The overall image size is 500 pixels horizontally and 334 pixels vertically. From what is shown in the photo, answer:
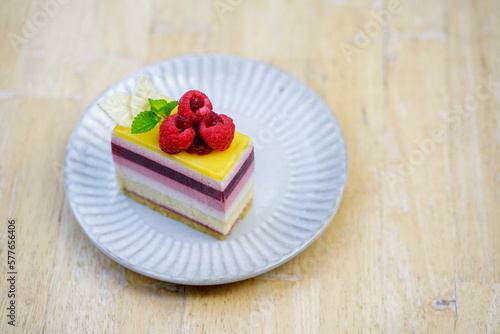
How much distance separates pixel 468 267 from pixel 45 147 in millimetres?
1981

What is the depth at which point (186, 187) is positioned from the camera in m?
2.36

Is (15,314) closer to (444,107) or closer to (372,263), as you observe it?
(372,263)

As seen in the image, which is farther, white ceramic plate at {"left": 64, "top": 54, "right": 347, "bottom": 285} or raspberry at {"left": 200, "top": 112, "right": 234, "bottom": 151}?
white ceramic plate at {"left": 64, "top": 54, "right": 347, "bottom": 285}

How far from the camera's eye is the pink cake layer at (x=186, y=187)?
235cm

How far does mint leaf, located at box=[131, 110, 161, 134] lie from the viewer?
2283 mm

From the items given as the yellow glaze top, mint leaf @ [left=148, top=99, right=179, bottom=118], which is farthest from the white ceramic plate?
mint leaf @ [left=148, top=99, right=179, bottom=118]

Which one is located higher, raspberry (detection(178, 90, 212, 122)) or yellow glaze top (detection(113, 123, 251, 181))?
raspberry (detection(178, 90, 212, 122))

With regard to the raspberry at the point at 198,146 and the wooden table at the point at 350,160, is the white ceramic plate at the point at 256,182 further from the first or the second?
the raspberry at the point at 198,146

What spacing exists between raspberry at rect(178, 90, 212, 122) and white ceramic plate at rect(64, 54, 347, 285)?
52 cm

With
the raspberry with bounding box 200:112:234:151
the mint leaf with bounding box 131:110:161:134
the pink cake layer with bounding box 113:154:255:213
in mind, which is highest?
the raspberry with bounding box 200:112:234:151

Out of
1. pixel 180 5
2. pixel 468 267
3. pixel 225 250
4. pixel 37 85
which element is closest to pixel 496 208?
pixel 468 267

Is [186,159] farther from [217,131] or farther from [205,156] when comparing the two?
[217,131]

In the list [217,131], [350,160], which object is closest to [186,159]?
[217,131]

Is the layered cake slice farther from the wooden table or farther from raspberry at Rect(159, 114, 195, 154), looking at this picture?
the wooden table
